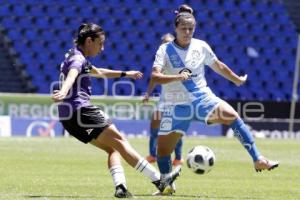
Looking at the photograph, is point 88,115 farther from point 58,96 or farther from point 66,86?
point 58,96

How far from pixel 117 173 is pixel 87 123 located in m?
0.67

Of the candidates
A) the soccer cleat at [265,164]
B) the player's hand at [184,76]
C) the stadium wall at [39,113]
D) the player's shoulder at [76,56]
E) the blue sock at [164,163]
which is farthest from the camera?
the stadium wall at [39,113]

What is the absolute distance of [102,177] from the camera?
41.2 ft

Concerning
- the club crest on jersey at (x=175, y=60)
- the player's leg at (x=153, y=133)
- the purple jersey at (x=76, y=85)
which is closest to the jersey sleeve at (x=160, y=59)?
the club crest on jersey at (x=175, y=60)

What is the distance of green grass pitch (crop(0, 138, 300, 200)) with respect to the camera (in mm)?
10091

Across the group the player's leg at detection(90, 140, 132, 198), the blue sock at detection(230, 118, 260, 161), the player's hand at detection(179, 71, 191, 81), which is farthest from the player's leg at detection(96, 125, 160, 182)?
the blue sock at detection(230, 118, 260, 161)

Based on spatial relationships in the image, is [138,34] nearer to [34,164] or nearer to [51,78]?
[51,78]

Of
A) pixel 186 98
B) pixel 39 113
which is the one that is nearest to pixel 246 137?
pixel 186 98

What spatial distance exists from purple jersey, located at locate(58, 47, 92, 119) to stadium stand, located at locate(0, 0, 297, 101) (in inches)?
745

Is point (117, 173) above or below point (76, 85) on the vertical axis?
below

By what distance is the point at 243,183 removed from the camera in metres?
12.0

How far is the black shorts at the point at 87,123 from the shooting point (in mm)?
9492

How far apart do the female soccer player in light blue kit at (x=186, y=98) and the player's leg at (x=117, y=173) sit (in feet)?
3.03

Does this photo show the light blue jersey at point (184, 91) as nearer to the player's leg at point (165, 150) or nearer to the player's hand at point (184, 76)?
the player's leg at point (165, 150)
